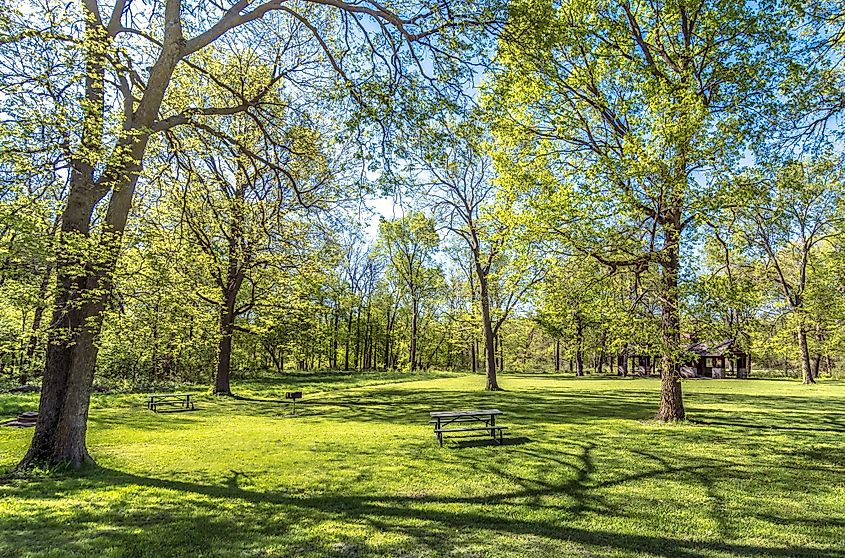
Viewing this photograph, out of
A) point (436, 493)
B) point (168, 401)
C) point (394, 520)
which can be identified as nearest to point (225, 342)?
point (168, 401)

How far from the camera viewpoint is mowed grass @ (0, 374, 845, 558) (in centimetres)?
450

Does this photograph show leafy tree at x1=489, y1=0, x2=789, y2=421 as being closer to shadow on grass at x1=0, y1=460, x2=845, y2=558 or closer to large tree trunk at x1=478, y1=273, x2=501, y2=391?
shadow on grass at x1=0, y1=460, x2=845, y2=558

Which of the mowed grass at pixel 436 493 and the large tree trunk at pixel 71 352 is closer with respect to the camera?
the mowed grass at pixel 436 493

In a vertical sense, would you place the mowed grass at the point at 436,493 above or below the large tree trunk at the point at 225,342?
below

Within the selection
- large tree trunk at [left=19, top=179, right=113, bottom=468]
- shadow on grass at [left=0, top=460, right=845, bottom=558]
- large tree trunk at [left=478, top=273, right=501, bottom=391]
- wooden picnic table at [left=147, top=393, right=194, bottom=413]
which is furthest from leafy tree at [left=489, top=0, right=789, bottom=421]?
wooden picnic table at [left=147, top=393, right=194, bottom=413]

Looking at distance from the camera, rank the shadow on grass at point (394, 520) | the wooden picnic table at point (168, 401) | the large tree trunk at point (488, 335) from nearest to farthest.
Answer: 1. the shadow on grass at point (394, 520)
2. the wooden picnic table at point (168, 401)
3. the large tree trunk at point (488, 335)

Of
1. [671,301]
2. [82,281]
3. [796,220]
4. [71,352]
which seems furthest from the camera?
[796,220]

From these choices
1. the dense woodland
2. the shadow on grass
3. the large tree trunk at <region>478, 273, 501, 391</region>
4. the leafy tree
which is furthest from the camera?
the large tree trunk at <region>478, 273, 501, 391</region>

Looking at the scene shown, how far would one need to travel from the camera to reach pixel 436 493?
20.0 feet

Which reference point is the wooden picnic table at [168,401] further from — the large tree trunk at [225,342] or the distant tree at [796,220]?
the distant tree at [796,220]

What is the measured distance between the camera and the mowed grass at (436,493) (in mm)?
4500

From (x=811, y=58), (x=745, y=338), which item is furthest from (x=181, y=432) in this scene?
(x=811, y=58)

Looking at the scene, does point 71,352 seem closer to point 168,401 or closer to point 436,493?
point 436,493

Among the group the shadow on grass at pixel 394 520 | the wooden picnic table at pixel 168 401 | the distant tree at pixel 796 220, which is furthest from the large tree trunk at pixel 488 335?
the shadow on grass at pixel 394 520
